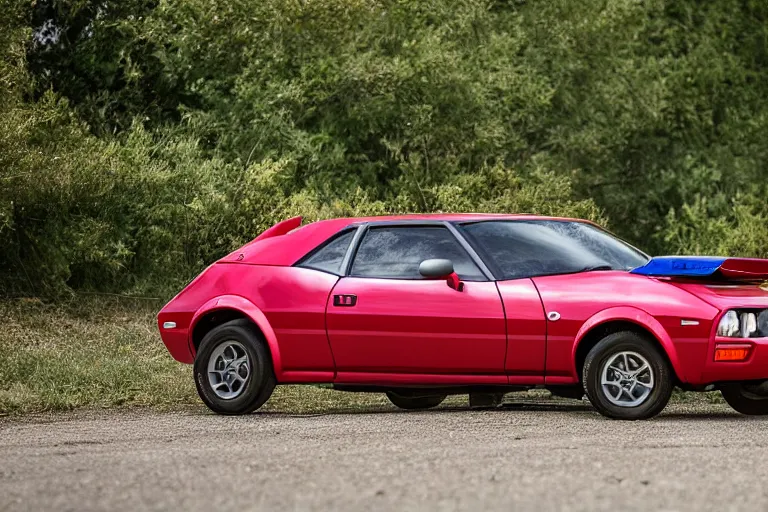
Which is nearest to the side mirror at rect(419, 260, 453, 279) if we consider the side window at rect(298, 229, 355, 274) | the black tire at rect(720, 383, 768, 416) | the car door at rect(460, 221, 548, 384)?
the car door at rect(460, 221, 548, 384)

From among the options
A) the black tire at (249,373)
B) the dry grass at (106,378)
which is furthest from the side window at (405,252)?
the dry grass at (106,378)

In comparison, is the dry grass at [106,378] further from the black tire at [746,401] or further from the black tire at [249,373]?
the black tire at [746,401]

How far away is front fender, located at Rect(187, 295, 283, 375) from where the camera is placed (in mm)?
10844

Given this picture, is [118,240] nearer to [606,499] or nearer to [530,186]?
[530,186]

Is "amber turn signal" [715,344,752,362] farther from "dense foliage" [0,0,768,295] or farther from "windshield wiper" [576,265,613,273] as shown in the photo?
"dense foliage" [0,0,768,295]

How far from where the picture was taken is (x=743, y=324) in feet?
32.0

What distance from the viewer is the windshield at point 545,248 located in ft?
34.3

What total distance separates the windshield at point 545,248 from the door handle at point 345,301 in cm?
95

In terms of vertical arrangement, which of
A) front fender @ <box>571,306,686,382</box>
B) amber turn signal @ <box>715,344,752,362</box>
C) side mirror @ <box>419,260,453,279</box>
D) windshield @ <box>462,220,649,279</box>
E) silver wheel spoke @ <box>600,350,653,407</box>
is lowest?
silver wheel spoke @ <box>600,350,653,407</box>

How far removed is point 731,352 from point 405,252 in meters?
2.46

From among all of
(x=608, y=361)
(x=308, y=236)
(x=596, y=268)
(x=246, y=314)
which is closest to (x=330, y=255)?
(x=308, y=236)

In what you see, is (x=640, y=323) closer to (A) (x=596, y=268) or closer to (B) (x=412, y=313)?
(A) (x=596, y=268)

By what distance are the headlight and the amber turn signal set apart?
76 millimetres

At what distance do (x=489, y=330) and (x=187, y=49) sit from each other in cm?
1408
